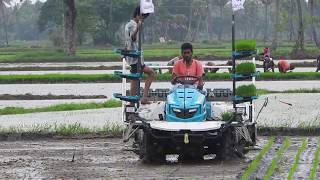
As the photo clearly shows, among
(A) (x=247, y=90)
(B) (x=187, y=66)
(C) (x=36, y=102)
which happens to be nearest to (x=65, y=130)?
(B) (x=187, y=66)

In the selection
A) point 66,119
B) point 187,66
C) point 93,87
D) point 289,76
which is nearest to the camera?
point 187,66

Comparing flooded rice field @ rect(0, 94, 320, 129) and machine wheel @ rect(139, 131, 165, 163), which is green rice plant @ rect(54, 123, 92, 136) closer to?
A: flooded rice field @ rect(0, 94, 320, 129)

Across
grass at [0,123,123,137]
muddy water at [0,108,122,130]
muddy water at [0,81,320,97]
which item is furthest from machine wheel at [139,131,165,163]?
muddy water at [0,81,320,97]

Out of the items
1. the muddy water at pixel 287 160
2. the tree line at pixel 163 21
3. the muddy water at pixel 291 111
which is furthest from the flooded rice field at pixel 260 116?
the tree line at pixel 163 21

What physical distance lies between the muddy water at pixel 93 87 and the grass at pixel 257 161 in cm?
1424

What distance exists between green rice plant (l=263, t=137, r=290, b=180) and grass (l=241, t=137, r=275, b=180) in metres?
0.20

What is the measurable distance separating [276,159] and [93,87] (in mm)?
20658

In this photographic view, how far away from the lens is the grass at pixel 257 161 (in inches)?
369

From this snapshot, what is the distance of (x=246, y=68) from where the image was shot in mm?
11578

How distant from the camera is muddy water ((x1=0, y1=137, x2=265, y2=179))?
31.5 feet

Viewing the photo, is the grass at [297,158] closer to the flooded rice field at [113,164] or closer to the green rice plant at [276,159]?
the flooded rice field at [113,164]

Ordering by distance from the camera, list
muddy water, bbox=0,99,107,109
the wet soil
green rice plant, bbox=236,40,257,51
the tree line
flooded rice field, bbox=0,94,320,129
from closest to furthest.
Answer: green rice plant, bbox=236,40,257,51 → flooded rice field, bbox=0,94,320,129 → muddy water, bbox=0,99,107,109 → the wet soil → the tree line

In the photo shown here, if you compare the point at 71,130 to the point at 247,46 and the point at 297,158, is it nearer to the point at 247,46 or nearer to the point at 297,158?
the point at 247,46

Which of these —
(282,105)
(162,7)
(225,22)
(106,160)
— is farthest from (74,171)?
(225,22)
